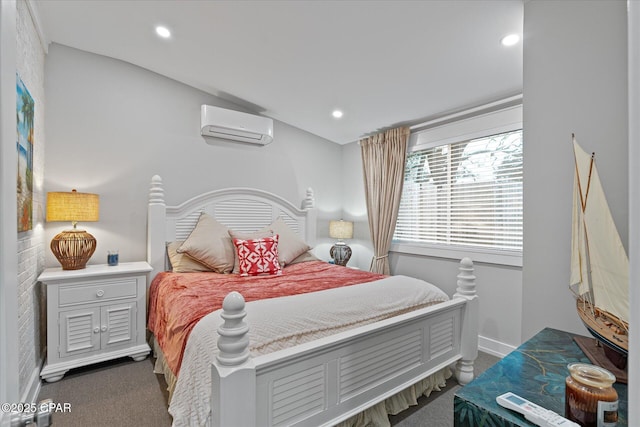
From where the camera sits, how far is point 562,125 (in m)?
1.58

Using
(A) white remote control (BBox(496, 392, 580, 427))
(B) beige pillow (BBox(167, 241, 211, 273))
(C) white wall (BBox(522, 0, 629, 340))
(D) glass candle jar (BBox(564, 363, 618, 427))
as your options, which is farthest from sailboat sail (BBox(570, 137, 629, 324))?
(B) beige pillow (BBox(167, 241, 211, 273))

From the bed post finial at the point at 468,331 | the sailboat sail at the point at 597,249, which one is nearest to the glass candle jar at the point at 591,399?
the sailboat sail at the point at 597,249

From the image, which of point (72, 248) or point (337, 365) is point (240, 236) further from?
point (337, 365)

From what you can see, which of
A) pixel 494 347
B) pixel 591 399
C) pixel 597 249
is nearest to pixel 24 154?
pixel 591 399

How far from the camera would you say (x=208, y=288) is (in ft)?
7.48

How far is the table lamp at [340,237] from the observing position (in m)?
4.06

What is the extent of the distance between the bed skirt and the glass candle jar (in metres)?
1.15

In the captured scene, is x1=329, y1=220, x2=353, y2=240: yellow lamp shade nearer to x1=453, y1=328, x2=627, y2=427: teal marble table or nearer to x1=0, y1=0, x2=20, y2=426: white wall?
x1=453, y1=328, x2=627, y2=427: teal marble table

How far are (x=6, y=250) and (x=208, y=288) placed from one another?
5.88 feet

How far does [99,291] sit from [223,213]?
1.37 m

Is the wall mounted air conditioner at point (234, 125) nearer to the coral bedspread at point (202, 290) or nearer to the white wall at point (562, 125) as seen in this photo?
the coral bedspread at point (202, 290)

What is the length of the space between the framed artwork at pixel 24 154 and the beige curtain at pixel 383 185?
3.17 m

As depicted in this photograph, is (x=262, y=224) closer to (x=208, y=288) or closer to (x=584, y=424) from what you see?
(x=208, y=288)

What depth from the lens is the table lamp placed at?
4062 millimetres
